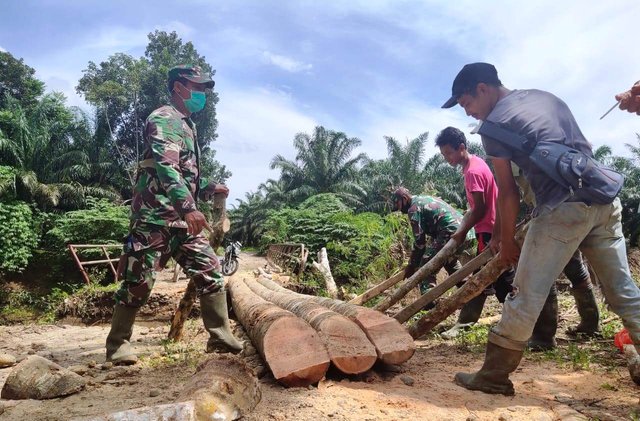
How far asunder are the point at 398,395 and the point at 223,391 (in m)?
0.89

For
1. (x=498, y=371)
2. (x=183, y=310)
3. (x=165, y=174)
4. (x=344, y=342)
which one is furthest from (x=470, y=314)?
(x=165, y=174)

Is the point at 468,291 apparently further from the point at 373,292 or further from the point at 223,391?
the point at 373,292

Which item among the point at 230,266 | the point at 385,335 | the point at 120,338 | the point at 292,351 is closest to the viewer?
the point at 292,351

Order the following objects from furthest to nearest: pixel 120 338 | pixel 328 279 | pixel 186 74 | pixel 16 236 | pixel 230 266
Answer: pixel 16 236 → pixel 230 266 → pixel 328 279 → pixel 186 74 → pixel 120 338

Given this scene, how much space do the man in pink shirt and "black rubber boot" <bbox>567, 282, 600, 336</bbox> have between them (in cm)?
55

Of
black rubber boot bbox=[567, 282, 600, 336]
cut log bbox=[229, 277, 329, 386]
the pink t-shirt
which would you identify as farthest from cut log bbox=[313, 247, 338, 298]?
cut log bbox=[229, 277, 329, 386]

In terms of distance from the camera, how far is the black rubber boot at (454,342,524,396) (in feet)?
7.52

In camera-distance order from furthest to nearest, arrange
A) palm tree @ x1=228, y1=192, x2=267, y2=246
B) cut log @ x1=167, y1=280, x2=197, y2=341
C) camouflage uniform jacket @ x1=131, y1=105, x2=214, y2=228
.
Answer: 1. palm tree @ x1=228, y1=192, x2=267, y2=246
2. cut log @ x1=167, y1=280, x2=197, y2=341
3. camouflage uniform jacket @ x1=131, y1=105, x2=214, y2=228

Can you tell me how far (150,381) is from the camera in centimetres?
275

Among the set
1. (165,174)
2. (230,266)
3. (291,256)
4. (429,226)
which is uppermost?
A: (429,226)

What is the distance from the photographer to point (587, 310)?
12.2 feet

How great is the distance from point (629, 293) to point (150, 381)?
262 cm

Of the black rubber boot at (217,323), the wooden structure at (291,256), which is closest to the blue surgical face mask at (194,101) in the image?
the black rubber boot at (217,323)

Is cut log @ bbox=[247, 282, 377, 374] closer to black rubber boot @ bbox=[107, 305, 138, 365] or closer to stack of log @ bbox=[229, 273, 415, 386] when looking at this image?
stack of log @ bbox=[229, 273, 415, 386]
